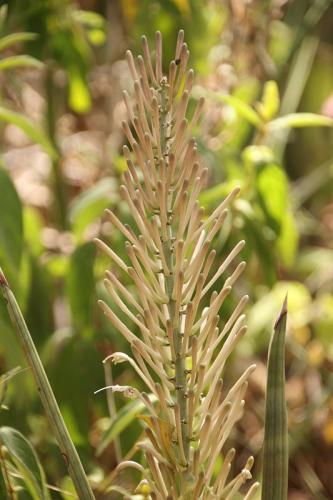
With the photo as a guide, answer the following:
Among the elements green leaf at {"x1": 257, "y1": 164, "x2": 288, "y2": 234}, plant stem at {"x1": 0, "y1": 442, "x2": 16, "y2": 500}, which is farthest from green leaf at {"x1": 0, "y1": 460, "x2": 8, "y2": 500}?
green leaf at {"x1": 257, "y1": 164, "x2": 288, "y2": 234}

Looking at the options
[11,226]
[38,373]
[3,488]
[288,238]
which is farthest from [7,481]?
[288,238]

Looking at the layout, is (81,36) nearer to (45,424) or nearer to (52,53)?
(52,53)

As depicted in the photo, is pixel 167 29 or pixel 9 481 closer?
pixel 9 481

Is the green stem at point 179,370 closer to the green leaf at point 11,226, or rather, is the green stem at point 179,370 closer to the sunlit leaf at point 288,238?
the green leaf at point 11,226

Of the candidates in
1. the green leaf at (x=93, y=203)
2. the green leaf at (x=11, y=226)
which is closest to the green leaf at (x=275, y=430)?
the green leaf at (x=11, y=226)

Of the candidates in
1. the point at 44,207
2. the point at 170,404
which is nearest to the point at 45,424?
the point at 170,404

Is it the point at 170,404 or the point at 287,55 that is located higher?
the point at 287,55
